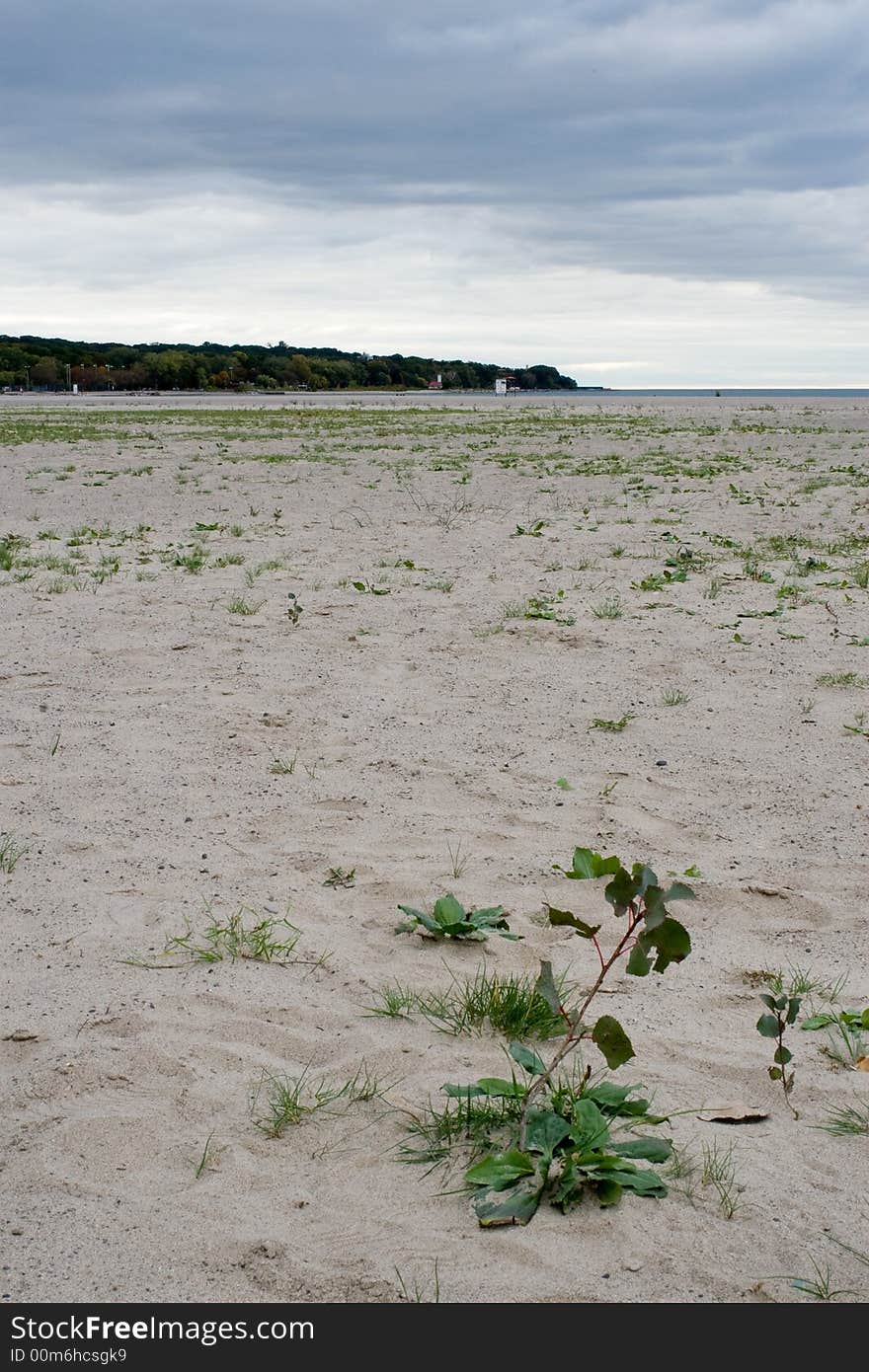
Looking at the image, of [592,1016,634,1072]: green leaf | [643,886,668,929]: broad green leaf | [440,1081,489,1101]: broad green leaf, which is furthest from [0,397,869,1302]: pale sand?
[643,886,668,929]: broad green leaf

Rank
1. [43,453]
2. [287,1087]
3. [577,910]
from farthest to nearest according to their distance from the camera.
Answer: [43,453] < [577,910] < [287,1087]

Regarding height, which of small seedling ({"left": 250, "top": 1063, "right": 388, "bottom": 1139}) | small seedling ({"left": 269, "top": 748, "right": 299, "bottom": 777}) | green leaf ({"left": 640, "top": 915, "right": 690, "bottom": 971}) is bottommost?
small seedling ({"left": 250, "top": 1063, "right": 388, "bottom": 1139})

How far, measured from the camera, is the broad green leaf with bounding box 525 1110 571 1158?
92.3 inches

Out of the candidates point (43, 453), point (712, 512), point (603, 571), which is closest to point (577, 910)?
point (603, 571)

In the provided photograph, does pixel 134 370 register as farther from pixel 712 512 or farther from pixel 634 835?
pixel 634 835

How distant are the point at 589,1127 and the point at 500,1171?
21cm

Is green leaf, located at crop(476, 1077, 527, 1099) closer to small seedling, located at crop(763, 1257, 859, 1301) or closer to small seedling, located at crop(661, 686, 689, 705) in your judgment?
small seedling, located at crop(763, 1257, 859, 1301)

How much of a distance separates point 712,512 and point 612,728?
7.67 meters

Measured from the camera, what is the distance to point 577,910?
3516mm

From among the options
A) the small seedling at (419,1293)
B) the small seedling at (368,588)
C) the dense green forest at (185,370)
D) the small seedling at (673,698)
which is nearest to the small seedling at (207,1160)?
the small seedling at (419,1293)

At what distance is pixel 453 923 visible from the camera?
129 inches

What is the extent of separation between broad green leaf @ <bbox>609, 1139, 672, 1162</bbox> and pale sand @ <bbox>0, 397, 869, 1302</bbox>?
0.09m

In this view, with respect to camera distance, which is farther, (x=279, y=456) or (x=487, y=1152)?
(x=279, y=456)

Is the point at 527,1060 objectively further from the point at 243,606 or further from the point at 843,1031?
the point at 243,606
